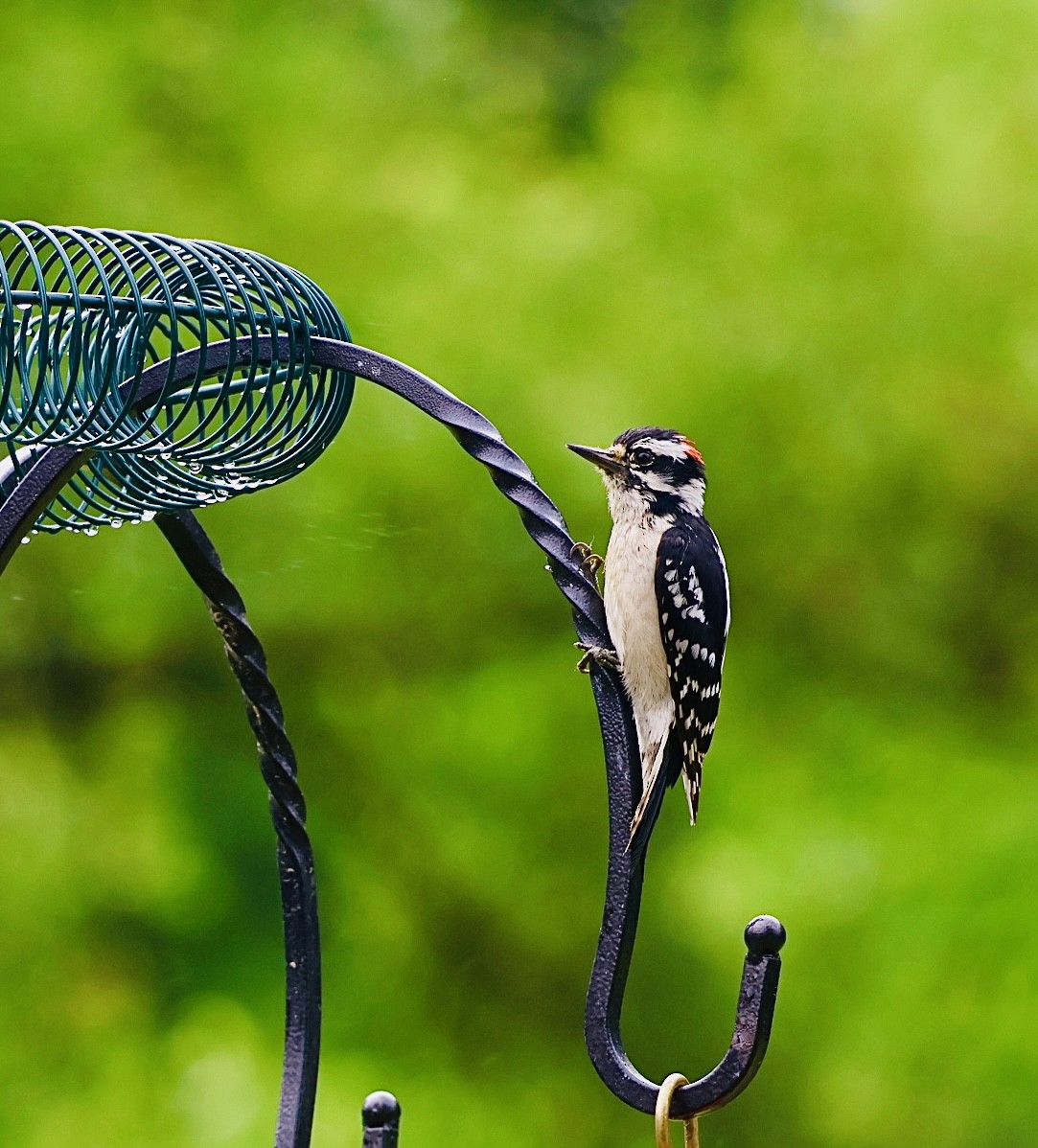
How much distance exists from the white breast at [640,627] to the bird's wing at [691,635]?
15 millimetres

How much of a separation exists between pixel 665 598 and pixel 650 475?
169mm

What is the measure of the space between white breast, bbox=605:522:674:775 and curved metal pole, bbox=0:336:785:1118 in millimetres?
341

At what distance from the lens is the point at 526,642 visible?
2.89 metres

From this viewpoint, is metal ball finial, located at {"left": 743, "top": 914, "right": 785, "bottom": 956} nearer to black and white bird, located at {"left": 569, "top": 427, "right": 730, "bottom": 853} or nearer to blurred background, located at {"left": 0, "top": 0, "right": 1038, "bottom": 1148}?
black and white bird, located at {"left": 569, "top": 427, "right": 730, "bottom": 853}

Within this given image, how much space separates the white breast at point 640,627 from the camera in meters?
1.58

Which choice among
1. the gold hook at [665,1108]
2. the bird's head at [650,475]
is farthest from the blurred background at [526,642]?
the gold hook at [665,1108]

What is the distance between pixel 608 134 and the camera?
293cm

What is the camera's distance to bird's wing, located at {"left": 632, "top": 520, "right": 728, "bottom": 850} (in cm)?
153

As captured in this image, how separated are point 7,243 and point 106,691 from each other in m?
1.07

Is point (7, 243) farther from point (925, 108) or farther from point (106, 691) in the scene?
point (925, 108)

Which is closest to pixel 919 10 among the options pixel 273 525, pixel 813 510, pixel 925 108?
pixel 925 108

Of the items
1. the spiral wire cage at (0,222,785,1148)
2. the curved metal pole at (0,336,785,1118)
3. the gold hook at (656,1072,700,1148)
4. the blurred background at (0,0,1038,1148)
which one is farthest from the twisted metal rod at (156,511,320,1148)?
the blurred background at (0,0,1038,1148)

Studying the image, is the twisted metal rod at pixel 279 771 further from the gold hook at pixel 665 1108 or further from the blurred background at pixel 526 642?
the blurred background at pixel 526 642

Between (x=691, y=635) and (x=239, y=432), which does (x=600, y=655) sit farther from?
(x=691, y=635)
